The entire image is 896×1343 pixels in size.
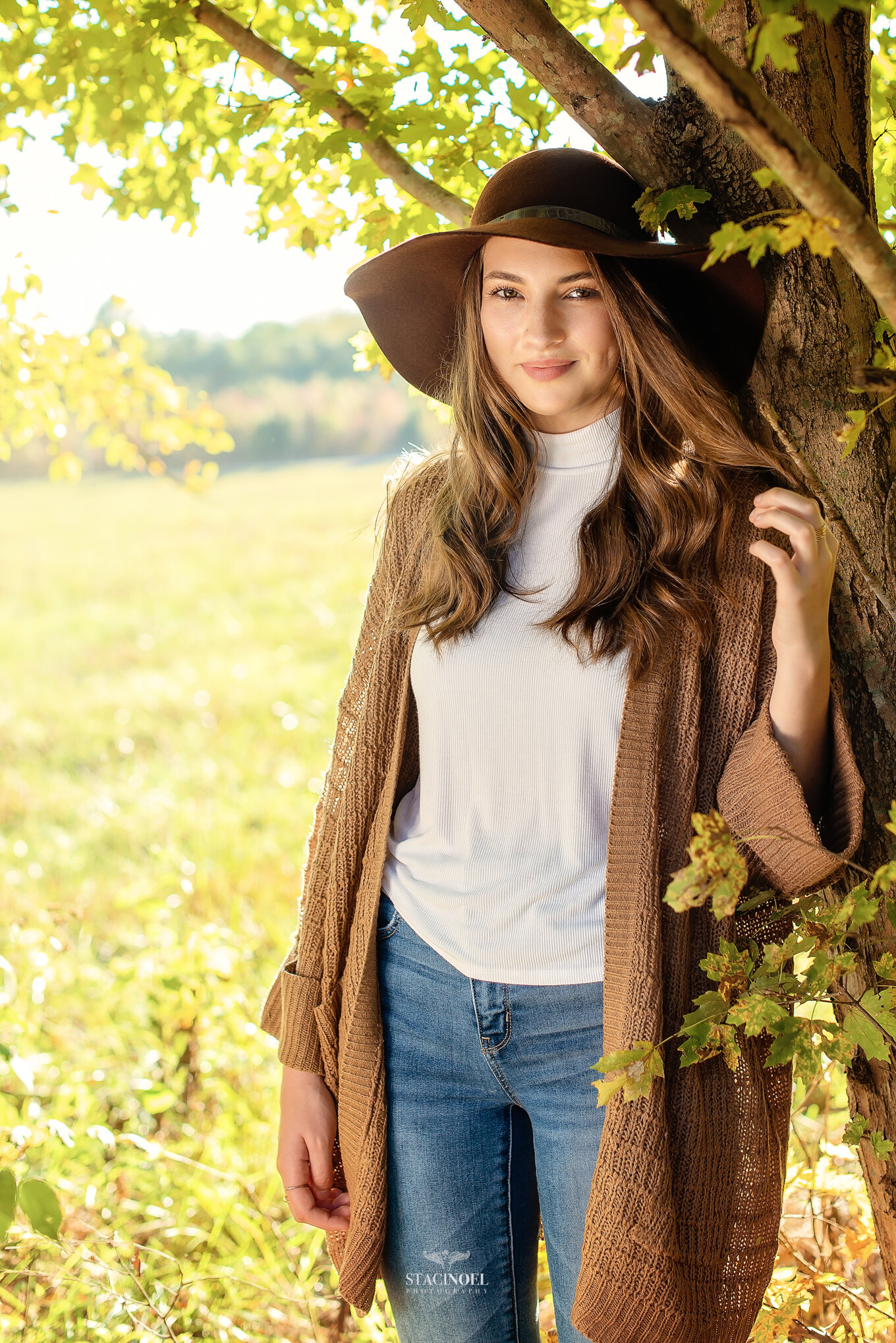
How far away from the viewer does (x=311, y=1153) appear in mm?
1794

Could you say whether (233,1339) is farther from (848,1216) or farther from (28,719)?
(28,719)

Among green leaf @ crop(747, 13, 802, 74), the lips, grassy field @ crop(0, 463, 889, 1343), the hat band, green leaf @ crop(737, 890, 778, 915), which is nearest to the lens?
green leaf @ crop(747, 13, 802, 74)

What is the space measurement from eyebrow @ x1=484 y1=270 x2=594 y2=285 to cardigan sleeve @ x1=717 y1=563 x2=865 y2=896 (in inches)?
27.9

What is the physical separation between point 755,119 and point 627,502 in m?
0.87

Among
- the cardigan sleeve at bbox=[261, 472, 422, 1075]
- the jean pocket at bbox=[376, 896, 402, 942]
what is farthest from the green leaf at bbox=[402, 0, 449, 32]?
the jean pocket at bbox=[376, 896, 402, 942]

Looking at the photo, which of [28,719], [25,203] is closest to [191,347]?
[28,719]

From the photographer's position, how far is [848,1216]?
2361mm

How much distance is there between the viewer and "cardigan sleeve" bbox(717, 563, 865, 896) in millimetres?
1370

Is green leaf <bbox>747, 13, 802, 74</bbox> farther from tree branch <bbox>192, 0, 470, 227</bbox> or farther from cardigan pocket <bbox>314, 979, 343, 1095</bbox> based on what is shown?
cardigan pocket <bbox>314, 979, 343, 1095</bbox>

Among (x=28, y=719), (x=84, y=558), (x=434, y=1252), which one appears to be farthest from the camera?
(x=84, y=558)

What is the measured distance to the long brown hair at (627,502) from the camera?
62.1 inches

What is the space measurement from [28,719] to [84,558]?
8.40 m

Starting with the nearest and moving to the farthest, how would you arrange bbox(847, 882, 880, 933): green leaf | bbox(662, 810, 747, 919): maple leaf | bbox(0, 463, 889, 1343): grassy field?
bbox(662, 810, 747, 919): maple leaf
bbox(847, 882, 880, 933): green leaf
bbox(0, 463, 889, 1343): grassy field

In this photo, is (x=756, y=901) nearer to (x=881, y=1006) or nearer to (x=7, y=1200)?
(x=881, y=1006)
